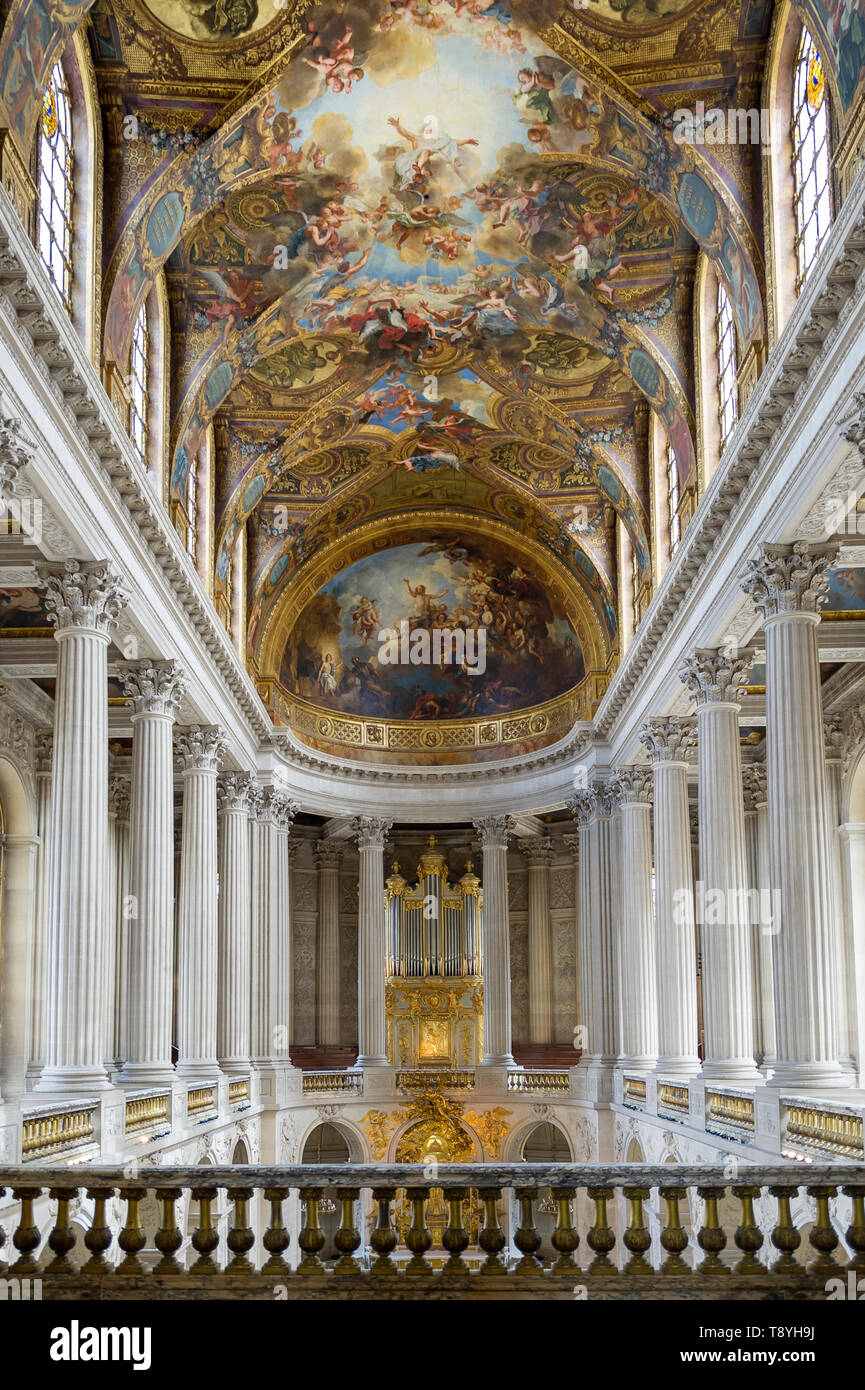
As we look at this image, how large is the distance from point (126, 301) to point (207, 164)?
234cm

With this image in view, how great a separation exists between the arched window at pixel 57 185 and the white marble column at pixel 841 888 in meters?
17.0

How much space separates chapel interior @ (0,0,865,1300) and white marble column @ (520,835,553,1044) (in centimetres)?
30

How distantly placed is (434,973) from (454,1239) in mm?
30753

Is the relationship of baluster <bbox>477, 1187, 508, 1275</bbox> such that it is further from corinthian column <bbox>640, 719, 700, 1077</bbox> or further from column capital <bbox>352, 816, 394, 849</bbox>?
column capital <bbox>352, 816, 394, 849</bbox>

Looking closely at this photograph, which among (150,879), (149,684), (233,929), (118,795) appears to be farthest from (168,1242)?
(118,795)

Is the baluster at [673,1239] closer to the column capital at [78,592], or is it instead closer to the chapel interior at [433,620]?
the chapel interior at [433,620]

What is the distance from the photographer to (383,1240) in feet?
25.5

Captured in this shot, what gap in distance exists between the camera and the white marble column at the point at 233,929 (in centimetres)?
3041

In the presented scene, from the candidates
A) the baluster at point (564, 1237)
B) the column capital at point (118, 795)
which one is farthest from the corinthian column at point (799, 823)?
the column capital at point (118, 795)

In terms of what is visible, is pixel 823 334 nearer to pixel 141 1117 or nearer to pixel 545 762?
pixel 141 1117

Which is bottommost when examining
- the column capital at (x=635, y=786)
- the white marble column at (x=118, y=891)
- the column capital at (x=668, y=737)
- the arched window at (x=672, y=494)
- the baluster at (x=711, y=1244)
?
the baluster at (x=711, y=1244)

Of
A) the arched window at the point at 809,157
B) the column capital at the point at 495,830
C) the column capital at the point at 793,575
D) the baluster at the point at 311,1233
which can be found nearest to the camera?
the baluster at the point at 311,1233

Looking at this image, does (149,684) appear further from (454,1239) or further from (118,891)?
(454,1239)

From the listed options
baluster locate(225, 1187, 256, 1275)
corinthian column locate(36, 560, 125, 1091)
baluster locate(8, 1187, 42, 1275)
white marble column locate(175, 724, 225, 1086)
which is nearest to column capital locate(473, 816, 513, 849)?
white marble column locate(175, 724, 225, 1086)
